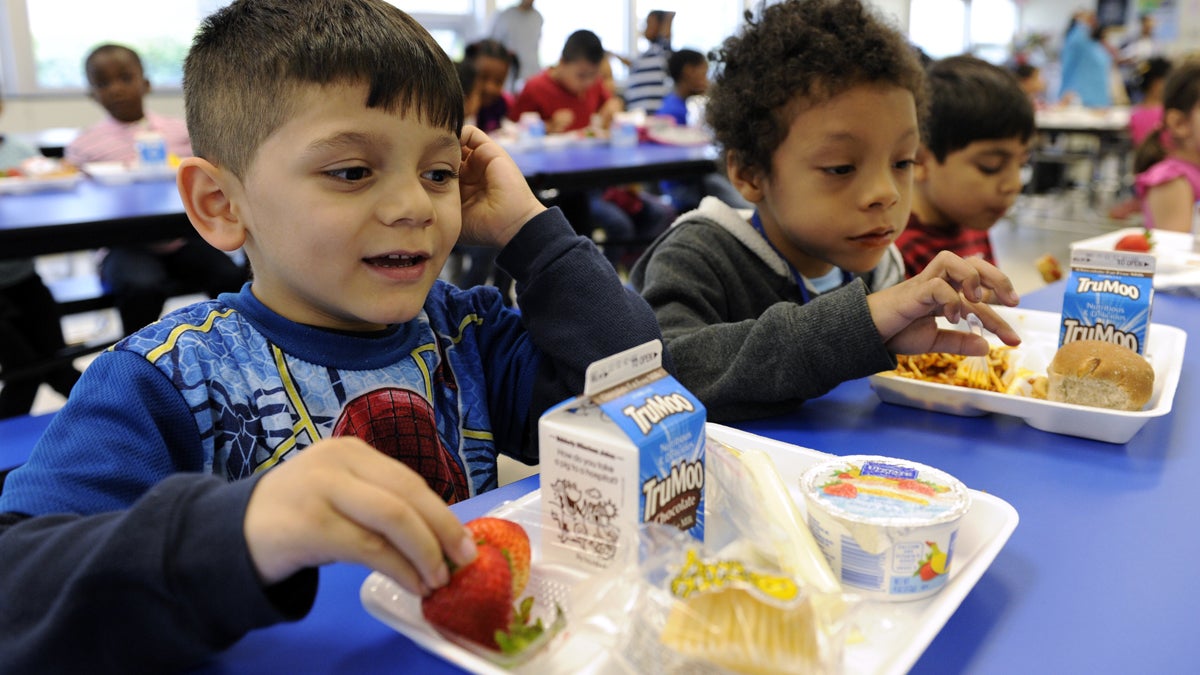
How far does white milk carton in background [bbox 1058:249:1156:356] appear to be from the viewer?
106 centimetres

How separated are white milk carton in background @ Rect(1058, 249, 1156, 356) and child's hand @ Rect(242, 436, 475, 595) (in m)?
0.87

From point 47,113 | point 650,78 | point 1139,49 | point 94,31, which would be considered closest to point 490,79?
point 650,78

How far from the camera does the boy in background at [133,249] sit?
279 cm

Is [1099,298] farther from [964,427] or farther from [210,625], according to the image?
[210,625]

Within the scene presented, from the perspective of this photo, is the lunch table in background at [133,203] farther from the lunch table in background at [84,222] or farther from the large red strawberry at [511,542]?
the large red strawberry at [511,542]

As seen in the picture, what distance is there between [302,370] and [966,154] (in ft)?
4.98

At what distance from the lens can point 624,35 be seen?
30.2ft

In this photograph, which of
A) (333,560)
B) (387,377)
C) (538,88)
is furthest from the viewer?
(538,88)

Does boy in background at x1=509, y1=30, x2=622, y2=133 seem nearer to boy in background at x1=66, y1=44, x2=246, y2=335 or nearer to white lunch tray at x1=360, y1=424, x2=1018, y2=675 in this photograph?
boy in background at x1=66, y1=44, x2=246, y2=335

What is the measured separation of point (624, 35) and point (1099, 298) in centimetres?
865

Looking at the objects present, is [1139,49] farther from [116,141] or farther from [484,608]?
[484,608]

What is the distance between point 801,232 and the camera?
1310 mm

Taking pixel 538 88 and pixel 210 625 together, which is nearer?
pixel 210 625

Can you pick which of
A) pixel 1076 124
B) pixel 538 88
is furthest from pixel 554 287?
pixel 1076 124
